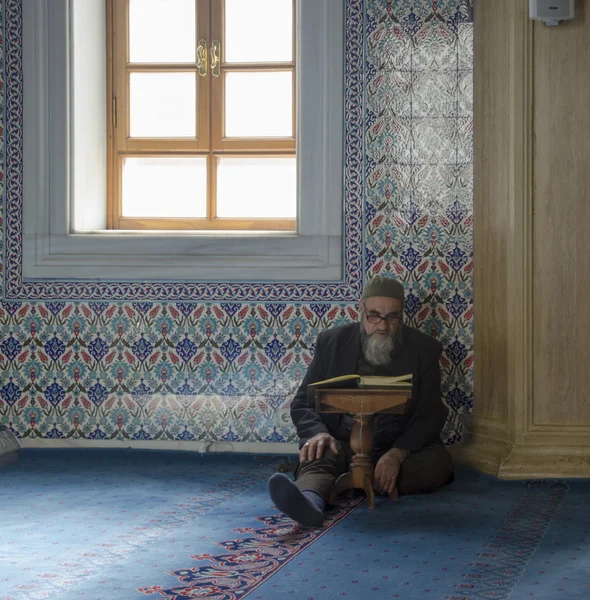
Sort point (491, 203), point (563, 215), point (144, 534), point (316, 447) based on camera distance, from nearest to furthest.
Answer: point (144, 534) < point (316, 447) < point (563, 215) < point (491, 203)

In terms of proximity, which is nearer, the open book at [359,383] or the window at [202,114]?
the open book at [359,383]

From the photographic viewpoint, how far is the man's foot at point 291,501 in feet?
12.9

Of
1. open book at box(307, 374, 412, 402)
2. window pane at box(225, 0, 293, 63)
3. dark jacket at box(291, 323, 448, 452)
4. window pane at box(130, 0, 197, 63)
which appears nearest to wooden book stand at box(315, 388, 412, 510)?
open book at box(307, 374, 412, 402)

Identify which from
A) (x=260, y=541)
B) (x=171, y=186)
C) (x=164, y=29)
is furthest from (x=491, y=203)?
(x=260, y=541)

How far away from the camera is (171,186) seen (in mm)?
6141

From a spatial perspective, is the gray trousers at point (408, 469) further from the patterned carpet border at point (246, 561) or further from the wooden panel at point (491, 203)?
the wooden panel at point (491, 203)

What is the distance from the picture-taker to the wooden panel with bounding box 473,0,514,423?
206 inches

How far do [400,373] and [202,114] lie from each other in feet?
6.86

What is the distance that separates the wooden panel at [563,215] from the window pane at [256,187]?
5.05 feet

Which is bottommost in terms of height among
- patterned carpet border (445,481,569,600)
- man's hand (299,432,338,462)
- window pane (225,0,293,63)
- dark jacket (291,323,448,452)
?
patterned carpet border (445,481,569,600)

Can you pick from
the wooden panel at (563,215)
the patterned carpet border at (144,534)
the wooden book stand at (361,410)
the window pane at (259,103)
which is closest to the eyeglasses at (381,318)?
the wooden book stand at (361,410)

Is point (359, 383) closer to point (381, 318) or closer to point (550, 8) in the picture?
point (381, 318)

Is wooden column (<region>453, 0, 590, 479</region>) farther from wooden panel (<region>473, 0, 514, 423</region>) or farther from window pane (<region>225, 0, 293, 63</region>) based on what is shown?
window pane (<region>225, 0, 293, 63</region>)

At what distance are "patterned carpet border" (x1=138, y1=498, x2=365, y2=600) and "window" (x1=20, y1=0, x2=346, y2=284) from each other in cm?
183
